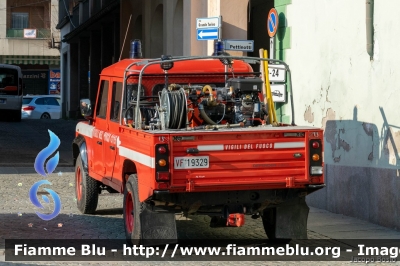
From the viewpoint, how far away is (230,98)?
10.7 meters

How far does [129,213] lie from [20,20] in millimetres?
58514

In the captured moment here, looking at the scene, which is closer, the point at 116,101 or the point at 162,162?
the point at 162,162

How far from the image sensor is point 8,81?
1670 inches

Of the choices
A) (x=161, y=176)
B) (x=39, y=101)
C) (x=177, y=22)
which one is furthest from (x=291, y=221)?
(x=39, y=101)

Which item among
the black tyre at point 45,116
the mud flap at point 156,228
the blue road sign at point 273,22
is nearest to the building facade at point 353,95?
the blue road sign at point 273,22

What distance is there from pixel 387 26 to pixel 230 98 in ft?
8.09

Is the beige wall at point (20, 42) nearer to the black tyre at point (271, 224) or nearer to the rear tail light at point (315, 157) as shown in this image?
the black tyre at point (271, 224)

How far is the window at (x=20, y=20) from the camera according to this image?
2616 inches

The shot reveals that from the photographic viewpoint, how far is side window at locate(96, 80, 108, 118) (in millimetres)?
11773

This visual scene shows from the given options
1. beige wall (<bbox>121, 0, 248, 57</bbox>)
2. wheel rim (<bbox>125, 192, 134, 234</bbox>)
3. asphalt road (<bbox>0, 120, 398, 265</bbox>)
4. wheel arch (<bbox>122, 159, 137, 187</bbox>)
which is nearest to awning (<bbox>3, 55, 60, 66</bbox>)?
beige wall (<bbox>121, 0, 248, 57</bbox>)

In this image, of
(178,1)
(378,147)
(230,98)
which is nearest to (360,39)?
(378,147)

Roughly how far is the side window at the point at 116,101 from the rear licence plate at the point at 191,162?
84.1 inches

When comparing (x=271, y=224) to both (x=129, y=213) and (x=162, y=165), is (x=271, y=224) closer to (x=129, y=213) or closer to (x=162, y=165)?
(x=129, y=213)

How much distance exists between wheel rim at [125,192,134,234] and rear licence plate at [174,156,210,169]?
1087 mm
